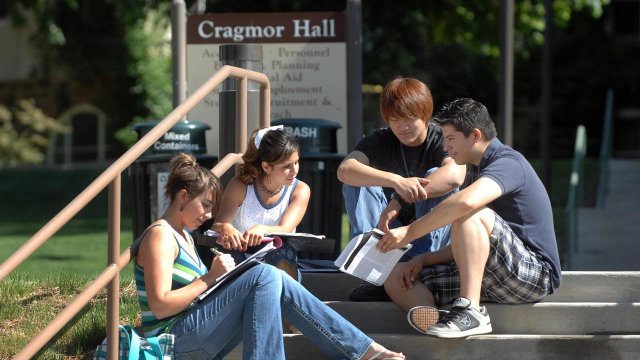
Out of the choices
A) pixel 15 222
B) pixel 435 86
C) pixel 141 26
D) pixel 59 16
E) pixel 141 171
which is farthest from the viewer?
pixel 59 16

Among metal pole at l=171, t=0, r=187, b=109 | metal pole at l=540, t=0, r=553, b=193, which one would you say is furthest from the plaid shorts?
metal pole at l=540, t=0, r=553, b=193

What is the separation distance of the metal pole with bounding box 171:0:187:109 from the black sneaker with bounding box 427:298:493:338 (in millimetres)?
4411

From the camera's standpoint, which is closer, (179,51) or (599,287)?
(599,287)

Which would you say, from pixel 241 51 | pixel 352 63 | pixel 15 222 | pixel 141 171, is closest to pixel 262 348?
pixel 241 51

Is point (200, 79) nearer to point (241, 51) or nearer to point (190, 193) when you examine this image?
point (241, 51)

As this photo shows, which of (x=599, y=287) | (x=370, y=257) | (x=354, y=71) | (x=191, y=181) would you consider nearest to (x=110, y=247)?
(x=191, y=181)

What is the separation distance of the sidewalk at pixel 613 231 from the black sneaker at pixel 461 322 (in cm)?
521

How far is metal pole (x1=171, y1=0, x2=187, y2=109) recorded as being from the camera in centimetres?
888

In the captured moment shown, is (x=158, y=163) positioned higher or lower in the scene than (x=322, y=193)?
higher

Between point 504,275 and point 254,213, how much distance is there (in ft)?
3.74

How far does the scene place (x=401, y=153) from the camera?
5703 millimetres

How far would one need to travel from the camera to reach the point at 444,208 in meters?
4.83

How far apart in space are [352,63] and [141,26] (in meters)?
15.9

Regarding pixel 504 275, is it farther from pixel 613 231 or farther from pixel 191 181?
pixel 613 231
